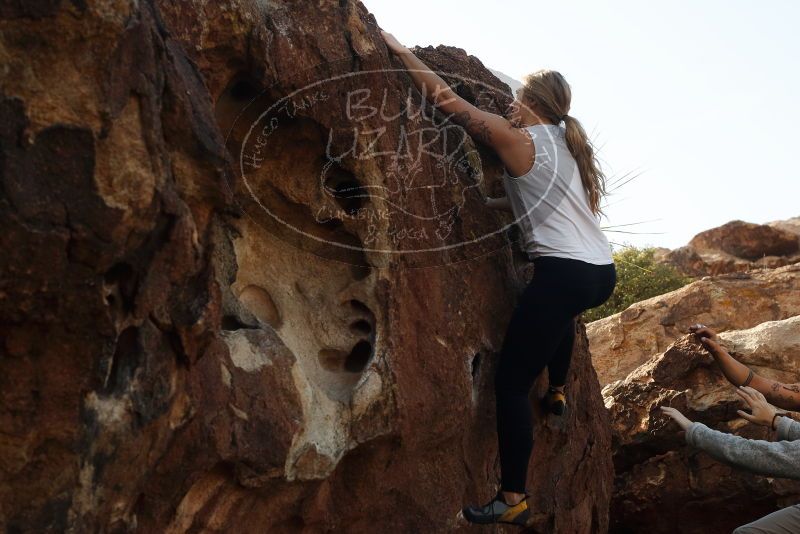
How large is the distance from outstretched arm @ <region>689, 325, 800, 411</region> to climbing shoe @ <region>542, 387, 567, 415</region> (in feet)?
3.20

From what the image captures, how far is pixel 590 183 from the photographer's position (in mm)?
5258

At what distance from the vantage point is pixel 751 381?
646cm

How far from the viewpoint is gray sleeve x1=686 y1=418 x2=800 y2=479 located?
16.7 ft

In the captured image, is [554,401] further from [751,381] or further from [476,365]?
[751,381]

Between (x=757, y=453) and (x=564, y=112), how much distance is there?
205 centimetres

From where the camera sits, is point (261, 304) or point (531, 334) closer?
point (261, 304)

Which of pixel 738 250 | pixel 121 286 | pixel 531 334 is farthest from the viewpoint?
pixel 738 250

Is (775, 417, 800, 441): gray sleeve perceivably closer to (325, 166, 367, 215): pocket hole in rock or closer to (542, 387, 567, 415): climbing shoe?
(542, 387, 567, 415): climbing shoe

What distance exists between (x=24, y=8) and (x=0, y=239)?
701mm

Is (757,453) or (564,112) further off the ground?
(564,112)

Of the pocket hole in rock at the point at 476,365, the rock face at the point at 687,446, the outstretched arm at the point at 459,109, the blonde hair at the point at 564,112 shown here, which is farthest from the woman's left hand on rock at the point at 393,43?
the rock face at the point at 687,446

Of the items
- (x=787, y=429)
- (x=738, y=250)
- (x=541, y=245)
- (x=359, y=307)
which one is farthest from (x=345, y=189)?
(x=738, y=250)

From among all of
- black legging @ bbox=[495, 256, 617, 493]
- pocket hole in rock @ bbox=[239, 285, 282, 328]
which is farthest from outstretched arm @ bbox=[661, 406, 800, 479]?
pocket hole in rock @ bbox=[239, 285, 282, 328]

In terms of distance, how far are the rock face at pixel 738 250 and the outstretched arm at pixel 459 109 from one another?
51.4 feet
